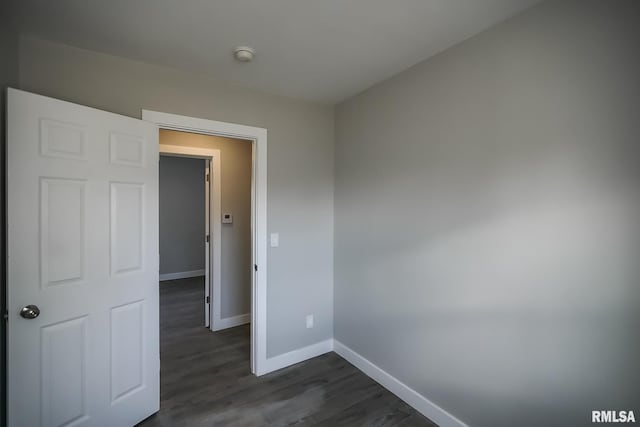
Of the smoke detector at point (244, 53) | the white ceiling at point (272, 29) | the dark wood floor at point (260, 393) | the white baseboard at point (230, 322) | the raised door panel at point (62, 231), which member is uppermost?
the white ceiling at point (272, 29)

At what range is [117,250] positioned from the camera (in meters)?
1.85

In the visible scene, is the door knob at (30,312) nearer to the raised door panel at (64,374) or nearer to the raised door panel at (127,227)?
the raised door panel at (64,374)

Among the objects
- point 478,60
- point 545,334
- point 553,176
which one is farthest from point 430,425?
point 478,60

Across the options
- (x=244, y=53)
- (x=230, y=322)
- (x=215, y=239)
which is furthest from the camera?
(x=230, y=322)

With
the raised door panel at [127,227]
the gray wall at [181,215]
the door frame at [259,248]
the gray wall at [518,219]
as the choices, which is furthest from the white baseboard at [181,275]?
the gray wall at [518,219]

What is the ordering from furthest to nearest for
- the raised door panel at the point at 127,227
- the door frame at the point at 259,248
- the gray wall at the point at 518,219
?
the door frame at the point at 259,248, the raised door panel at the point at 127,227, the gray wall at the point at 518,219

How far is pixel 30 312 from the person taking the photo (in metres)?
1.51

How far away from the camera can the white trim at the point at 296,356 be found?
2629mm

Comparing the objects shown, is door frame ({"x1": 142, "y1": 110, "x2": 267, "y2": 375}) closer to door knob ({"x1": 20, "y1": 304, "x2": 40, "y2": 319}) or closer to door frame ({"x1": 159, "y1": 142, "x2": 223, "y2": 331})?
door frame ({"x1": 159, "y1": 142, "x2": 223, "y2": 331})

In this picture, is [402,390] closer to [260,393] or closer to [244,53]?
[260,393]

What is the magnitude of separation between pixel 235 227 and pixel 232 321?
118 cm

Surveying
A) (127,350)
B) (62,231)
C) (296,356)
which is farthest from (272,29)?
(296,356)

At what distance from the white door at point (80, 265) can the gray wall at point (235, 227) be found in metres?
1.55

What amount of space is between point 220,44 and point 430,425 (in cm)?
284
